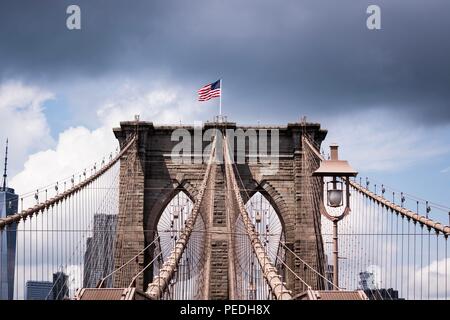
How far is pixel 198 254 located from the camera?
39.1m

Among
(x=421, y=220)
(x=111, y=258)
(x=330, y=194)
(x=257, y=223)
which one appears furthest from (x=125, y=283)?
(x=330, y=194)

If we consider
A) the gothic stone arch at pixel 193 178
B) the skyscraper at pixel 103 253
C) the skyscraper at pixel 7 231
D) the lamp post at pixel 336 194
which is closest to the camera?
the lamp post at pixel 336 194

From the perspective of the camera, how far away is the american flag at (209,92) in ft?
139

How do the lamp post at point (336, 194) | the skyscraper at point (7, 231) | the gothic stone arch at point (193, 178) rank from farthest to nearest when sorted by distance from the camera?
the gothic stone arch at point (193, 178) → the skyscraper at point (7, 231) → the lamp post at point (336, 194)

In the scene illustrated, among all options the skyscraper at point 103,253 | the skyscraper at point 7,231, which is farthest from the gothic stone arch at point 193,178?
the skyscraper at point 7,231

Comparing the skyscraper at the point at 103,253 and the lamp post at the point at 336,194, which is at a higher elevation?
the lamp post at the point at 336,194

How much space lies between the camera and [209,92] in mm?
42625

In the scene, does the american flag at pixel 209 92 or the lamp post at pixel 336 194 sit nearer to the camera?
the lamp post at pixel 336 194

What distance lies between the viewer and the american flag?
4228 cm

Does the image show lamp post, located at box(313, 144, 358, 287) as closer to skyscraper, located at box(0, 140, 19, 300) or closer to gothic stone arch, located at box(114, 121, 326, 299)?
skyscraper, located at box(0, 140, 19, 300)

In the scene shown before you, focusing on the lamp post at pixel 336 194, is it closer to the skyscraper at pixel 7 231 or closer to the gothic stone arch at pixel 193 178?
the skyscraper at pixel 7 231

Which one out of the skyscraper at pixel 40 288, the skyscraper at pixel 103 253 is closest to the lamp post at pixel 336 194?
the skyscraper at pixel 40 288

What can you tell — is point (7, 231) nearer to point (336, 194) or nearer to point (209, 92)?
point (336, 194)
